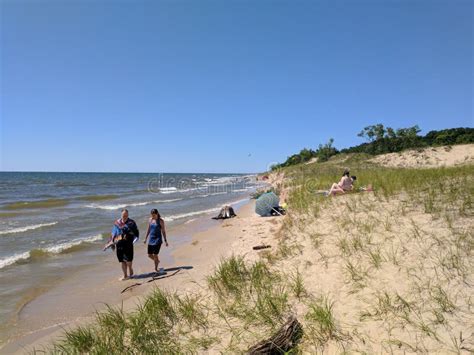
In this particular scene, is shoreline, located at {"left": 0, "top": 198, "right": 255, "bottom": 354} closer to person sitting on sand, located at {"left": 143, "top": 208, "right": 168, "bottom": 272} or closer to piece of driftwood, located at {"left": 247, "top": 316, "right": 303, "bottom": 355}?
person sitting on sand, located at {"left": 143, "top": 208, "right": 168, "bottom": 272}

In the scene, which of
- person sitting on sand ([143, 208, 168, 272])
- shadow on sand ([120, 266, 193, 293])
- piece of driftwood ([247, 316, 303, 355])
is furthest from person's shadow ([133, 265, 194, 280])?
piece of driftwood ([247, 316, 303, 355])

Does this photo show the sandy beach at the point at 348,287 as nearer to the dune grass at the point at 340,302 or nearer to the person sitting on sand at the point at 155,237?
the dune grass at the point at 340,302

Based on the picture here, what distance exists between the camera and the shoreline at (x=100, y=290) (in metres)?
5.05

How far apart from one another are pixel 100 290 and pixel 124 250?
3.24 ft

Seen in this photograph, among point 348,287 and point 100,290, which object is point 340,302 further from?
point 100,290

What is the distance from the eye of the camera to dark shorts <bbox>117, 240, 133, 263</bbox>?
24.0 ft

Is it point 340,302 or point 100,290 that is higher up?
point 340,302

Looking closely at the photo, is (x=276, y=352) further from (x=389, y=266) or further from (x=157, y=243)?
(x=157, y=243)

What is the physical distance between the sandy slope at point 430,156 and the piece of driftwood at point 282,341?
102 feet

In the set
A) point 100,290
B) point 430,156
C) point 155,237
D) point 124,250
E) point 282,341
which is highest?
point 430,156

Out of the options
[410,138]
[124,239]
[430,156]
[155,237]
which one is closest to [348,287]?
[155,237]

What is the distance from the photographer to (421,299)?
12.7 feet

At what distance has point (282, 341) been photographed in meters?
3.36

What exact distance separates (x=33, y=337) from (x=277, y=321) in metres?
3.98
